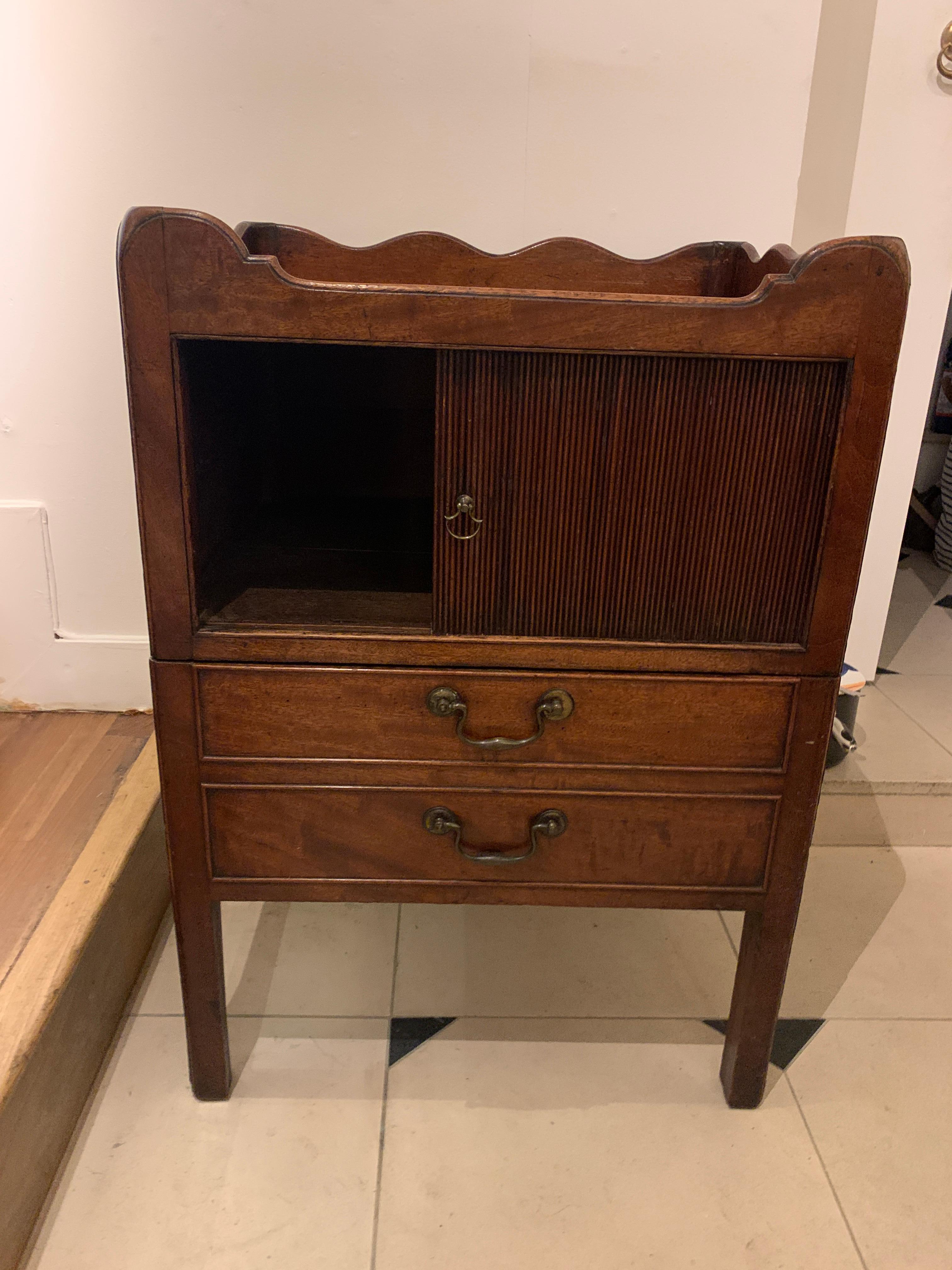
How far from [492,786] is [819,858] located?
83 centimetres

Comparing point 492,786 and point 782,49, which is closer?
point 492,786

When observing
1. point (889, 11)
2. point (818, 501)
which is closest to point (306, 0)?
point (889, 11)

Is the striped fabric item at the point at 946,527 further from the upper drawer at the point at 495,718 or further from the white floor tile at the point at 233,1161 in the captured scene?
the white floor tile at the point at 233,1161

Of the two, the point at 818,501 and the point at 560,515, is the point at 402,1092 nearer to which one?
the point at 560,515

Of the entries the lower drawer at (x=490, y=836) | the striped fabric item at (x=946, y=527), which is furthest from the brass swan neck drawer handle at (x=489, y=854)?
the striped fabric item at (x=946, y=527)

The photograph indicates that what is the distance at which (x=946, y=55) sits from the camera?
1.28m

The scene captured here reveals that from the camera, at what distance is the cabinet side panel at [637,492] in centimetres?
78

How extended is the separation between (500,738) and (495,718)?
0.02 m

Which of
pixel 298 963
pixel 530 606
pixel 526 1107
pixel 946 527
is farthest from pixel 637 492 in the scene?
pixel 946 527

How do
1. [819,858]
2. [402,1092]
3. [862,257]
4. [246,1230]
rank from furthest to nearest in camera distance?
[819,858] → [402,1092] → [246,1230] → [862,257]

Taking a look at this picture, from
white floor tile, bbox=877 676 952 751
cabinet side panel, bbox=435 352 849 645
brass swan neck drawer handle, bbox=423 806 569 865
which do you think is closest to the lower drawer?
brass swan neck drawer handle, bbox=423 806 569 865

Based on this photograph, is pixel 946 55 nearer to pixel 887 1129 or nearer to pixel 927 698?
pixel 927 698

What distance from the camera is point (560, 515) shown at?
2.68 feet

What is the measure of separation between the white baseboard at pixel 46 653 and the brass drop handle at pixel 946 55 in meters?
1.52
